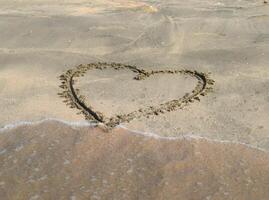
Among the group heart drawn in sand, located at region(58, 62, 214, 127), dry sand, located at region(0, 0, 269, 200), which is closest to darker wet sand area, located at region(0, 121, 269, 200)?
dry sand, located at region(0, 0, 269, 200)

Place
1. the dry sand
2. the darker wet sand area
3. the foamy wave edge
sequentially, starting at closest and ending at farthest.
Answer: the darker wet sand area → the dry sand → the foamy wave edge

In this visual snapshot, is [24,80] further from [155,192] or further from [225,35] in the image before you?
[225,35]

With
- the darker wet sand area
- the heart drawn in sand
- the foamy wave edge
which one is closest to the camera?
Result: the darker wet sand area

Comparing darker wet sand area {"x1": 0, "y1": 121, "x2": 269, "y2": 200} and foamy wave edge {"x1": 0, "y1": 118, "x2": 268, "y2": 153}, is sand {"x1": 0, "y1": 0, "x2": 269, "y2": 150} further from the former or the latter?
darker wet sand area {"x1": 0, "y1": 121, "x2": 269, "y2": 200}

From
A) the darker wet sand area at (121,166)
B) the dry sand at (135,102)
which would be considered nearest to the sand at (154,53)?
the dry sand at (135,102)

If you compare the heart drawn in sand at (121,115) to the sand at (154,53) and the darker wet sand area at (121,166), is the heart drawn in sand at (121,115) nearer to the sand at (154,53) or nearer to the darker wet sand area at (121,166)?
the sand at (154,53)
